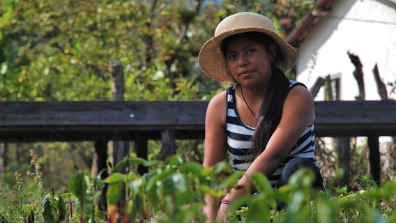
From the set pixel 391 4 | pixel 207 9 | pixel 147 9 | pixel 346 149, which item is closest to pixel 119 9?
pixel 147 9

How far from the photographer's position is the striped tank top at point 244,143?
240cm

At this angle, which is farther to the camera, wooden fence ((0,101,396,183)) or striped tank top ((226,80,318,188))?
wooden fence ((0,101,396,183))

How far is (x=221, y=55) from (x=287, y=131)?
884 mm

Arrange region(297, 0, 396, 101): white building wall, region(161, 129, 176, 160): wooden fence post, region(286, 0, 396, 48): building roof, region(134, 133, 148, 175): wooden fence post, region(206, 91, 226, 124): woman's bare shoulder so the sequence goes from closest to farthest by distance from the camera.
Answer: region(206, 91, 226, 124): woman's bare shoulder < region(161, 129, 176, 160): wooden fence post < region(134, 133, 148, 175): wooden fence post < region(297, 0, 396, 101): white building wall < region(286, 0, 396, 48): building roof

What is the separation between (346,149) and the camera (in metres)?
5.34

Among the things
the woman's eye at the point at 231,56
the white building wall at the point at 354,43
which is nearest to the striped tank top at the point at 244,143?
the woman's eye at the point at 231,56

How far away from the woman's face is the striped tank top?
8.0 inches

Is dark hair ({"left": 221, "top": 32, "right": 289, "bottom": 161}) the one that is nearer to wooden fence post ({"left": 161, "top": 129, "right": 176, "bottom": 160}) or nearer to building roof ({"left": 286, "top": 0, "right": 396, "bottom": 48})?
wooden fence post ({"left": 161, "top": 129, "right": 176, "bottom": 160})

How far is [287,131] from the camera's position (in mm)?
2055

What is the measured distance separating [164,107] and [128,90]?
22.5 feet

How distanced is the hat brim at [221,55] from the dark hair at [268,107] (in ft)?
0.19

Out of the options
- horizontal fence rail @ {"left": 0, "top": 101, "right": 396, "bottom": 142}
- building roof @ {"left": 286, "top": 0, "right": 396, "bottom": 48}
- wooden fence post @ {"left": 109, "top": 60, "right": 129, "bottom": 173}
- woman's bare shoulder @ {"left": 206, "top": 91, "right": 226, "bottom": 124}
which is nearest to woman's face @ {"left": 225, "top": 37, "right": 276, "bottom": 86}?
woman's bare shoulder @ {"left": 206, "top": 91, "right": 226, "bottom": 124}

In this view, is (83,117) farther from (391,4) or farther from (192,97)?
(391,4)

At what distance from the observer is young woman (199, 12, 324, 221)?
212 centimetres
